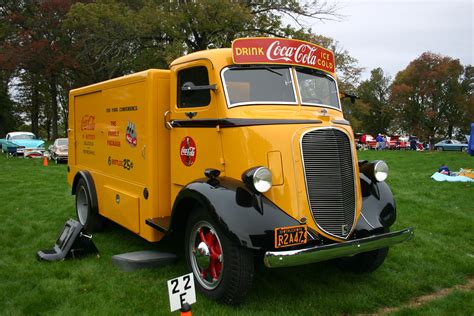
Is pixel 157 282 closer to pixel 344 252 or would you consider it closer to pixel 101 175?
pixel 344 252

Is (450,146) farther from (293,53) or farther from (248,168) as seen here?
(248,168)

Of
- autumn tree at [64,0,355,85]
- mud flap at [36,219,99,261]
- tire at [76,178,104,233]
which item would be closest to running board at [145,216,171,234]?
mud flap at [36,219,99,261]

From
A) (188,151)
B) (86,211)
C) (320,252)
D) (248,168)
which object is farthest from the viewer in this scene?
(86,211)

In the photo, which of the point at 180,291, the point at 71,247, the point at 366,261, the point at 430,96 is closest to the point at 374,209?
the point at 366,261

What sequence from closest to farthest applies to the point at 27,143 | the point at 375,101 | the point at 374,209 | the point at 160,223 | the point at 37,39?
the point at 374,209, the point at 160,223, the point at 27,143, the point at 37,39, the point at 375,101

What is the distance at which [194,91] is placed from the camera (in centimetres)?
501

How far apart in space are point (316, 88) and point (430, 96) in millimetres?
54323

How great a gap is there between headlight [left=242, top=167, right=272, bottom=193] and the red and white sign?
4.22 feet

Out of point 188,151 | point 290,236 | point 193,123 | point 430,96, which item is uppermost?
point 430,96

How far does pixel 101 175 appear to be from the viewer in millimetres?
6883

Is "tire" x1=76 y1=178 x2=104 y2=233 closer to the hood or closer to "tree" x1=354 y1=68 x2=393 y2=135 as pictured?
the hood

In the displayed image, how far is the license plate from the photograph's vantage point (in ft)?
13.0

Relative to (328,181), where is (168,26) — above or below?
above

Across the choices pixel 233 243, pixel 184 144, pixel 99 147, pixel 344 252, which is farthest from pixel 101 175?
pixel 344 252
